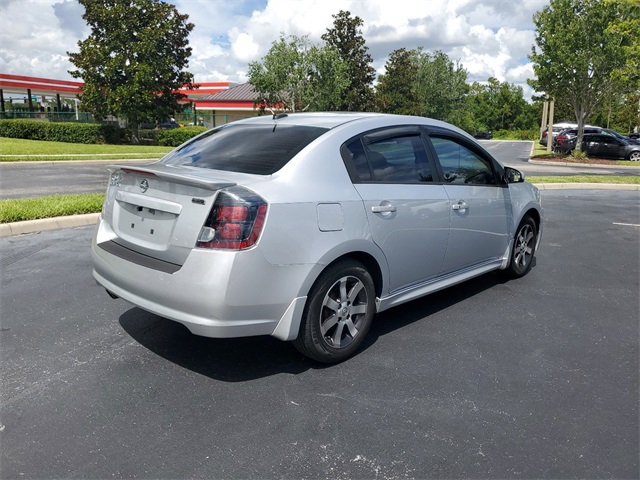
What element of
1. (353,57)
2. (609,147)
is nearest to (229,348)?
(609,147)

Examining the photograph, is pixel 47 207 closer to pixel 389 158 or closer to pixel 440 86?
pixel 389 158

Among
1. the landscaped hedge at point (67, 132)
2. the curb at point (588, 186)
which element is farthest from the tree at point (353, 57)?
the curb at point (588, 186)

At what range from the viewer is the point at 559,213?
10695 mm

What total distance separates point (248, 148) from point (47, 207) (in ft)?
18.0

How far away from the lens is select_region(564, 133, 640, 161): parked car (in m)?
28.4

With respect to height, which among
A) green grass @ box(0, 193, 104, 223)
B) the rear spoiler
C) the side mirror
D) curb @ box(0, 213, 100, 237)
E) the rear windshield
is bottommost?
curb @ box(0, 213, 100, 237)

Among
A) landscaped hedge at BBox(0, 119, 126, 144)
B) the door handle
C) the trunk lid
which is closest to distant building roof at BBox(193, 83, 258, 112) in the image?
landscaped hedge at BBox(0, 119, 126, 144)

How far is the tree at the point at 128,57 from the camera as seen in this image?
31.5 meters

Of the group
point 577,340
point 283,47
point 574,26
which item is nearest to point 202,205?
point 577,340

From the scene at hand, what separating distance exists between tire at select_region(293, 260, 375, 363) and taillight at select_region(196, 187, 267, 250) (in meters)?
0.60

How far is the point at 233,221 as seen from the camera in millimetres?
3217

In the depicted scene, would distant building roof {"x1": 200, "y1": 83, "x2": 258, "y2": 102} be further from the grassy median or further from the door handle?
the door handle

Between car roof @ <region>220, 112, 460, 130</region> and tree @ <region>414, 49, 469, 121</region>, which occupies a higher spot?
tree @ <region>414, 49, 469, 121</region>

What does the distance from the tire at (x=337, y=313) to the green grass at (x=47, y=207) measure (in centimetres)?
575
